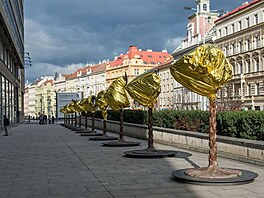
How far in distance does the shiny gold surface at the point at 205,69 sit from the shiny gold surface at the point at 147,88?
439 cm

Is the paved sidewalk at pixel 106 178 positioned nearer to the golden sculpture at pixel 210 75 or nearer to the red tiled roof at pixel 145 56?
the golden sculpture at pixel 210 75

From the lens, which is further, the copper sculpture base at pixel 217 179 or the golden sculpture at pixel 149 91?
the golden sculpture at pixel 149 91

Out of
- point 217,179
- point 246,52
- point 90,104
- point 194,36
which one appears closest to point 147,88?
point 217,179

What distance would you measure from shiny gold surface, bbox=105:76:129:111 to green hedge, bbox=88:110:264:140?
2.74m

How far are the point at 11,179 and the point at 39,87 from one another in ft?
567

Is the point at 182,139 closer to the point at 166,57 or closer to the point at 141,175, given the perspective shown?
the point at 141,175

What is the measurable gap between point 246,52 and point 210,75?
56.9m

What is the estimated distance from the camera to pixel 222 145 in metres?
12.5

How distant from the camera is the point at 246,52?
62469 mm

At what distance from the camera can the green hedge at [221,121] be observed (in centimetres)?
1211

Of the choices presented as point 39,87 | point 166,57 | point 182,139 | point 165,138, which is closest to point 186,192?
point 182,139

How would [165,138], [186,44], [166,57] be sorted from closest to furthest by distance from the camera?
[165,138] < [186,44] < [166,57]

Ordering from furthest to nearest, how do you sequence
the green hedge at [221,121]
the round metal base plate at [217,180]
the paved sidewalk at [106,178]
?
the green hedge at [221,121] → the round metal base plate at [217,180] → the paved sidewalk at [106,178]

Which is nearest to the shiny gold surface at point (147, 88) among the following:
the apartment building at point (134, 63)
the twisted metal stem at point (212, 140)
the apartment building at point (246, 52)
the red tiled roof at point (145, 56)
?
the twisted metal stem at point (212, 140)
